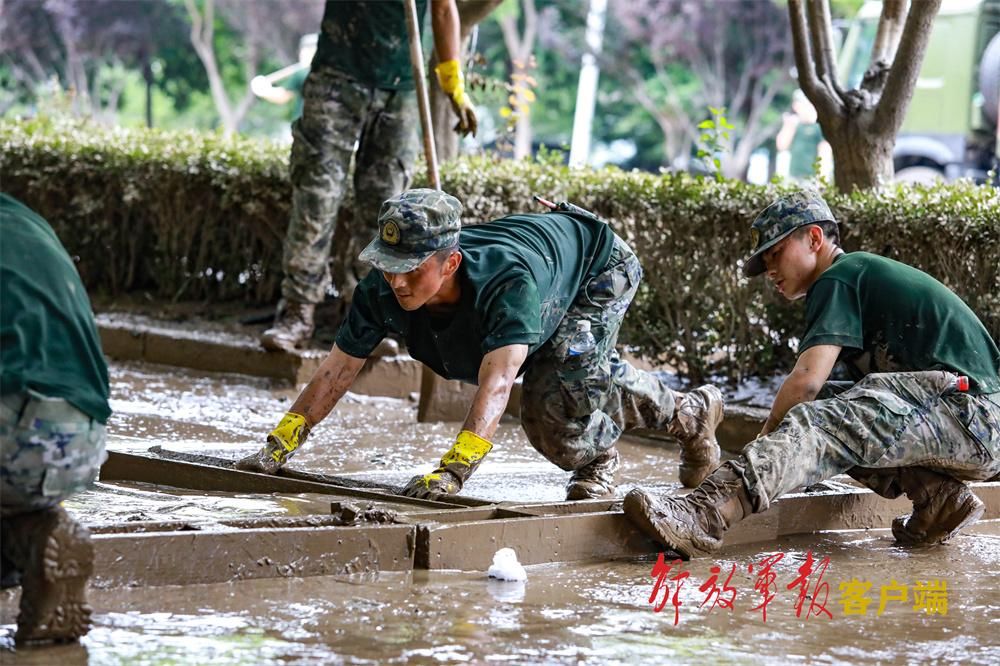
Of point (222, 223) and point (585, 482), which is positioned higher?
point (222, 223)

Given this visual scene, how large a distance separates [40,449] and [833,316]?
8.85 ft

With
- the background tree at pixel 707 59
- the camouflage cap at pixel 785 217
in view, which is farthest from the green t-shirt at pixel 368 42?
the background tree at pixel 707 59

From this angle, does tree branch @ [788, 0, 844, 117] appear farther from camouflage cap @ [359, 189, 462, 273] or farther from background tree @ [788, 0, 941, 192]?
camouflage cap @ [359, 189, 462, 273]

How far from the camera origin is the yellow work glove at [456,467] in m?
4.66

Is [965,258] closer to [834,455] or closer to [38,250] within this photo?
[834,455]

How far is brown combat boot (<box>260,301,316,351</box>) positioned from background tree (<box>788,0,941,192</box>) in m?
3.06

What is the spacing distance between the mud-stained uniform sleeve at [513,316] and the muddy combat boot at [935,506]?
1505 millimetres

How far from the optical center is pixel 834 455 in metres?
4.82

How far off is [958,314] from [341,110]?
3931 millimetres

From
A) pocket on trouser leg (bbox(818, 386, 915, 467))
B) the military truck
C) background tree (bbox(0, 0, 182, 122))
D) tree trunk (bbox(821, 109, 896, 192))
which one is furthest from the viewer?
background tree (bbox(0, 0, 182, 122))

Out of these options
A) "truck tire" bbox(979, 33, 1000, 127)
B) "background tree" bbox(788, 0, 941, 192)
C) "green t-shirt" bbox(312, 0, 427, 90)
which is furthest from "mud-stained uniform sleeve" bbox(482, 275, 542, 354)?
"truck tire" bbox(979, 33, 1000, 127)

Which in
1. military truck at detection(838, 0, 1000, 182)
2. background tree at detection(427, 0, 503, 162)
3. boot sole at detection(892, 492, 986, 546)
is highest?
military truck at detection(838, 0, 1000, 182)

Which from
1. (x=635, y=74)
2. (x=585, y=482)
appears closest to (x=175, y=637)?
(x=585, y=482)

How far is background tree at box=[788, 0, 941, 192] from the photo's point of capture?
782 cm
